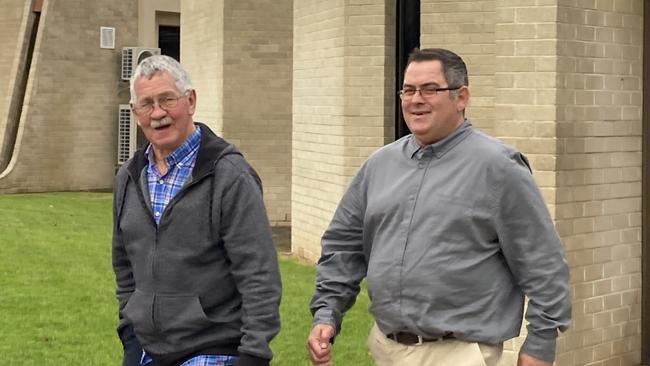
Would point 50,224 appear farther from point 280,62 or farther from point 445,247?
point 445,247

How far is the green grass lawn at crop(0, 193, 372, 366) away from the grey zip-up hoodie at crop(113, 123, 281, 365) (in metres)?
4.17

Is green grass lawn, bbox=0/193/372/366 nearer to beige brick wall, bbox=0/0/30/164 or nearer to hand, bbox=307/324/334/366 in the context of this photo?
hand, bbox=307/324/334/366

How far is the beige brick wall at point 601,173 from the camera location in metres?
7.16

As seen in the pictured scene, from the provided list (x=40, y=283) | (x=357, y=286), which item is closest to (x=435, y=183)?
(x=357, y=286)

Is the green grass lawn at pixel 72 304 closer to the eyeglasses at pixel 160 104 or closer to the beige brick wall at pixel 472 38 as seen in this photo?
the beige brick wall at pixel 472 38

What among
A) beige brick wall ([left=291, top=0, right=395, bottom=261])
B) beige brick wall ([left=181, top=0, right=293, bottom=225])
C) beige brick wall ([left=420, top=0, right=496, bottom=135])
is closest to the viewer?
beige brick wall ([left=420, top=0, right=496, bottom=135])

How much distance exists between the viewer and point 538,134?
281 inches

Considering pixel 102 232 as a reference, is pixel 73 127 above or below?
above

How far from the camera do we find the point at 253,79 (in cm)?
1585

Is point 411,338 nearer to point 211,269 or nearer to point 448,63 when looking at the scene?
point 211,269

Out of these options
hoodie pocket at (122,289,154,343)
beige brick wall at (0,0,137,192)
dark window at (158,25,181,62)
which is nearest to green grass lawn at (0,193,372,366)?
hoodie pocket at (122,289,154,343)

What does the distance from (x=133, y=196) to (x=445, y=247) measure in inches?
45.4

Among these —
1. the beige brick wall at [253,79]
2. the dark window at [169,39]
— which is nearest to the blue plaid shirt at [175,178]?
the beige brick wall at [253,79]

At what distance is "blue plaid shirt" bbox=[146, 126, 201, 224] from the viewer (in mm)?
3789
